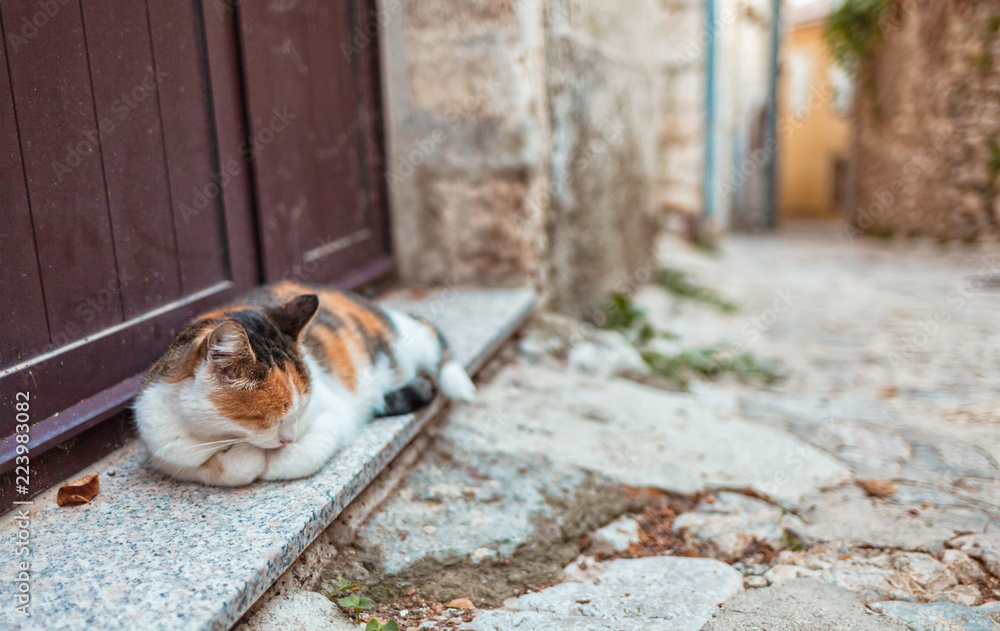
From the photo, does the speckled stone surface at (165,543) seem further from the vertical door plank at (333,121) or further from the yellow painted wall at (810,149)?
the yellow painted wall at (810,149)

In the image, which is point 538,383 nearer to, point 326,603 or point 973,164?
point 326,603

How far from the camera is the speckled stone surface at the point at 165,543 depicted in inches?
48.1

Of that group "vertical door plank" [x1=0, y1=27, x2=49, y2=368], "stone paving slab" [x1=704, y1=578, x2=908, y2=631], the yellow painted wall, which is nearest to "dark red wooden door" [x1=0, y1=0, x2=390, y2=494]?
"vertical door plank" [x1=0, y1=27, x2=49, y2=368]

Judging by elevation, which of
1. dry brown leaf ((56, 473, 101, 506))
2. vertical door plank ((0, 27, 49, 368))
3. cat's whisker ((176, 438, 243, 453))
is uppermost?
vertical door plank ((0, 27, 49, 368))

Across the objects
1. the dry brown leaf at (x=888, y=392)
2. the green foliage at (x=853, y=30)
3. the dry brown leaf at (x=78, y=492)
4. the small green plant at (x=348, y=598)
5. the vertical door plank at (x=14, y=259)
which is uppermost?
the green foliage at (x=853, y=30)

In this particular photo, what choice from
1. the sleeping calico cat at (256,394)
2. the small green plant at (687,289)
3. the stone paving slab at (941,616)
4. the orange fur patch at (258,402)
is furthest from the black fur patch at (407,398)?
the small green plant at (687,289)

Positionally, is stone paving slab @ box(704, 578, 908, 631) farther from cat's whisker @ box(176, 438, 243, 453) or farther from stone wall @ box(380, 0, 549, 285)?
stone wall @ box(380, 0, 549, 285)

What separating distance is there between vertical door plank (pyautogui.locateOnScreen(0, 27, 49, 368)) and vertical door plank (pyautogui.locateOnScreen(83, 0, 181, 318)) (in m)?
0.25

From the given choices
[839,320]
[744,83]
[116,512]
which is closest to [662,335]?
[839,320]

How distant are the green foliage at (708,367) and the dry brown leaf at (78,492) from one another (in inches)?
93.8

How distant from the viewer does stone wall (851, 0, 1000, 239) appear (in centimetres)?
604

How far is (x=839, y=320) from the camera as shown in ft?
14.5

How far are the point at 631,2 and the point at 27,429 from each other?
4.21 m

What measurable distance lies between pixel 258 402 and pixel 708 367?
2492 mm
